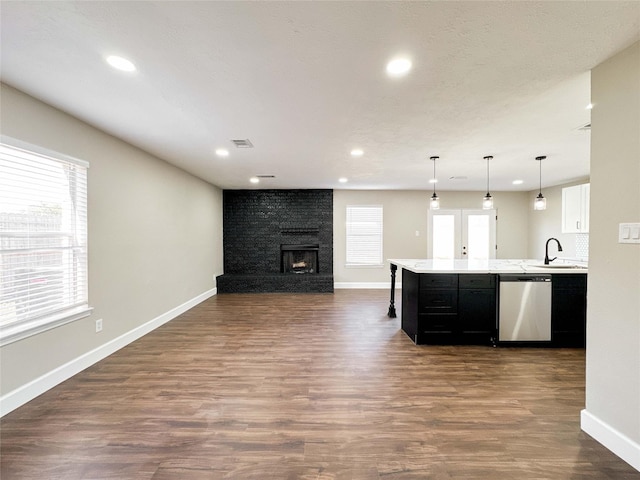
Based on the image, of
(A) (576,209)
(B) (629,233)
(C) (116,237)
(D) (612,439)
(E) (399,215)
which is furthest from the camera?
(E) (399,215)

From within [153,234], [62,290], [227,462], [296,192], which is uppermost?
[296,192]

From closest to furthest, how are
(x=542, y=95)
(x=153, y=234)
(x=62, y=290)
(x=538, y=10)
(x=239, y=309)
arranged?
(x=538, y=10), (x=542, y=95), (x=62, y=290), (x=153, y=234), (x=239, y=309)

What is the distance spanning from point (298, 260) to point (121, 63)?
5642 mm

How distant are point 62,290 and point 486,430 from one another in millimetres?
3634

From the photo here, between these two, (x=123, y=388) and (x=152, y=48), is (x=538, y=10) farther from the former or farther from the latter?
(x=123, y=388)

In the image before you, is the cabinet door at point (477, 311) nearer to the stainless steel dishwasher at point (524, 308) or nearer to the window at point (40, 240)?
the stainless steel dishwasher at point (524, 308)

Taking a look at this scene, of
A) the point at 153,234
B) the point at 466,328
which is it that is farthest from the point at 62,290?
the point at 466,328

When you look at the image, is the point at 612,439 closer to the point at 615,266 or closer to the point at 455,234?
the point at 615,266

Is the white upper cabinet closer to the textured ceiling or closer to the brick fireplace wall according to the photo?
the textured ceiling

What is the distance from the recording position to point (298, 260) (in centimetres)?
718

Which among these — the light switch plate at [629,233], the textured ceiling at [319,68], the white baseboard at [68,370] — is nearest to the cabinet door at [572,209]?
the textured ceiling at [319,68]

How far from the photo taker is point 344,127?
9.55ft

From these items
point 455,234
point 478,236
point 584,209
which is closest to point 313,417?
point 584,209

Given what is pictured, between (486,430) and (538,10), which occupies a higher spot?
(538,10)
